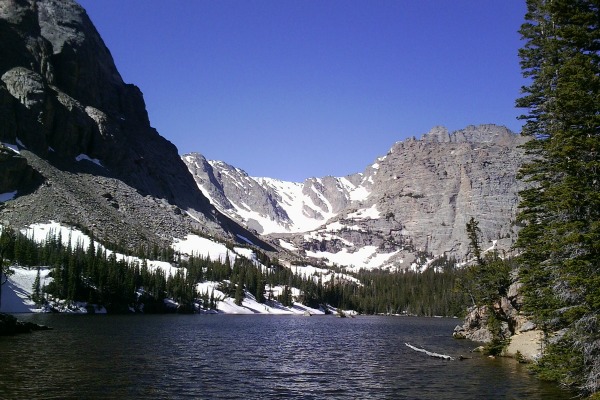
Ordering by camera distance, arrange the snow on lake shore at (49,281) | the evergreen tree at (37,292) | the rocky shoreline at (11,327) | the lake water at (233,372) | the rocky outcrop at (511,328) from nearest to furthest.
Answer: the lake water at (233,372) → the rocky outcrop at (511,328) → the rocky shoreline at (11,327) → the snow on lake shore at (49,281) → the evergreen tree at (37,292)

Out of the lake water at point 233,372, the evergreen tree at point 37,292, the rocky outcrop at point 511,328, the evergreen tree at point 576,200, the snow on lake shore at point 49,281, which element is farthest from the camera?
the evergreen tree at point 37,292

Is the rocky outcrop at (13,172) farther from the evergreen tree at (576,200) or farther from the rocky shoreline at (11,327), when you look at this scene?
the evergreen tree at (576,200)

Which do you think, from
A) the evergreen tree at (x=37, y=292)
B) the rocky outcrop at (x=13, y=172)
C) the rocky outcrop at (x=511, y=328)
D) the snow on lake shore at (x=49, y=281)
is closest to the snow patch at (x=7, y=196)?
the rocky outcrop at (x=13, y=172)

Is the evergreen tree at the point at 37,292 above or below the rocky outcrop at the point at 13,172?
below

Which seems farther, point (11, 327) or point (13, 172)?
point (13, 172)

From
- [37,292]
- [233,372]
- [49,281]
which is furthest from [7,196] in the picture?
[233,372]

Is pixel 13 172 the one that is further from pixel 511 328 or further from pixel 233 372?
pixel 511 328

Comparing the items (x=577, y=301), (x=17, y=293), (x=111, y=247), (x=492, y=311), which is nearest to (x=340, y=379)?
(x=577, y=301)

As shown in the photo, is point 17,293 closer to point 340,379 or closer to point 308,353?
point 308,353

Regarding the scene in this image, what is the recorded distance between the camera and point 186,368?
43375 mm

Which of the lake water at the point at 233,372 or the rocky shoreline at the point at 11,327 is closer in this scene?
the lake water at the point at 233,372

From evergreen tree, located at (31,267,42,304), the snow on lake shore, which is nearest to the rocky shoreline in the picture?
the snow on lake shore

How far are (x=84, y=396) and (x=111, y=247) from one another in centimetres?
15588

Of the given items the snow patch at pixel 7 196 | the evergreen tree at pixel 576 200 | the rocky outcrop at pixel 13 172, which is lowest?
the evergreen tree at pixel 576 200
